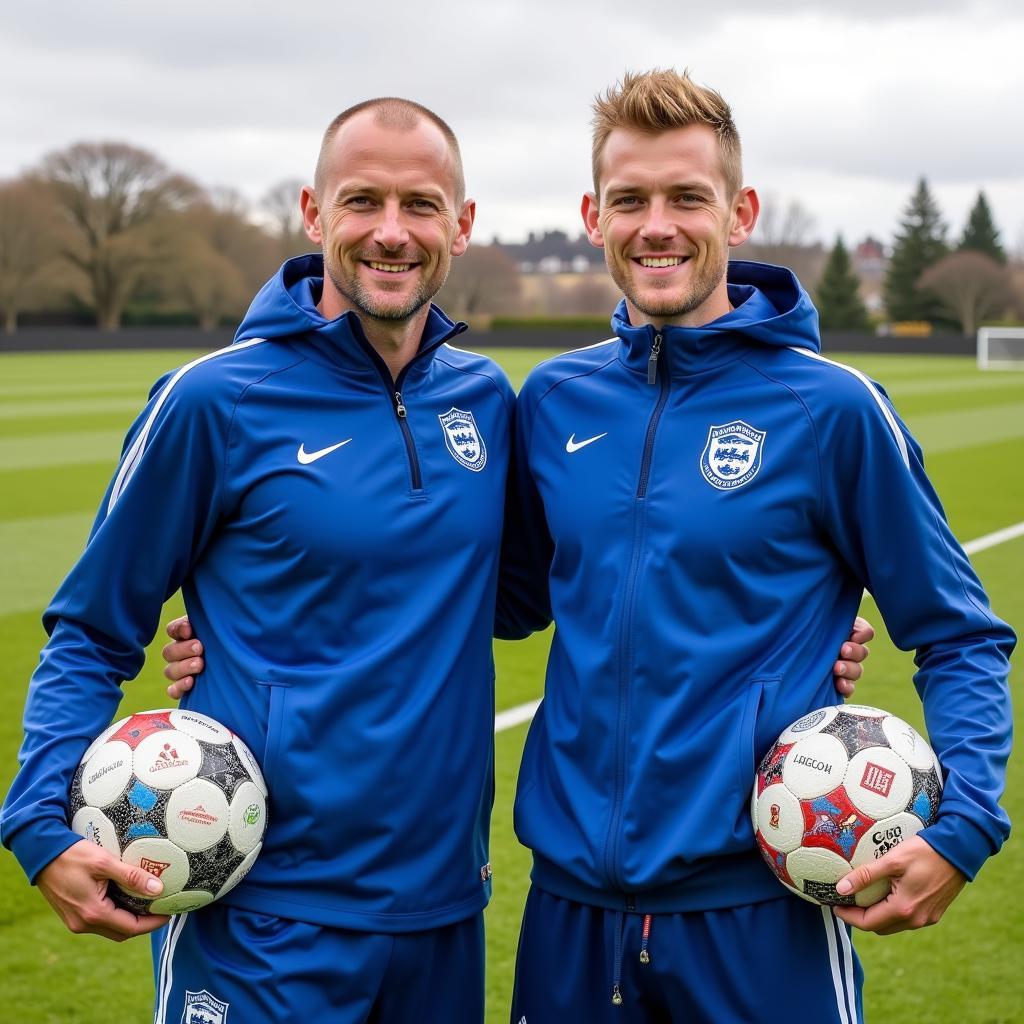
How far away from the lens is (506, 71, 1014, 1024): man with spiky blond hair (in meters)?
2.64

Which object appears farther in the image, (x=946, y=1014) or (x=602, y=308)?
(x=602, y=308)

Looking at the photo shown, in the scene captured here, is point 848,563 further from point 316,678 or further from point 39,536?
point 39,536

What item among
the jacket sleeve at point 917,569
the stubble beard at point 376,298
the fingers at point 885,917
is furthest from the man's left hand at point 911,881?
the stubble beard at point 376,298

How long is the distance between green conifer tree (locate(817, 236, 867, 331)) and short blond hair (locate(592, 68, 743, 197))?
239 feet

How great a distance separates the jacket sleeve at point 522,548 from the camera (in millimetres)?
3201

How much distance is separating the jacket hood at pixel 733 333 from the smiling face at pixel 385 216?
475 millimetres

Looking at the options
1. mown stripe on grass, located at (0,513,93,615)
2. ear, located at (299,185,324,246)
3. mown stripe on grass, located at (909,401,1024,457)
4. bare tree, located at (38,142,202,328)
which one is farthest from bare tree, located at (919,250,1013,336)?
ear, located at (299,185,324,246)

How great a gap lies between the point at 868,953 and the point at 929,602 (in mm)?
2142

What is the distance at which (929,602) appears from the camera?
273 centimetres

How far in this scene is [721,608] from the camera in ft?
8.95

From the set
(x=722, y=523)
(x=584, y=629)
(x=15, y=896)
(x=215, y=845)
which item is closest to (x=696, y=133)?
→ (x=722, y=523)

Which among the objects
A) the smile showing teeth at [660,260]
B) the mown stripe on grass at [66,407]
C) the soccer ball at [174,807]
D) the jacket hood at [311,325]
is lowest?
the mown stripe on grass at [66,407]

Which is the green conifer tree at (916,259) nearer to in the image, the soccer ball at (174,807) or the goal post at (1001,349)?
the goal post at (1001,349)

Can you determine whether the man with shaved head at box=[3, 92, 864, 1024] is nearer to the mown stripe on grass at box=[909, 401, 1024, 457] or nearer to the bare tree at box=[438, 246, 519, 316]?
the mown stripe on grass at box=[909, 401, 1024, 457]
